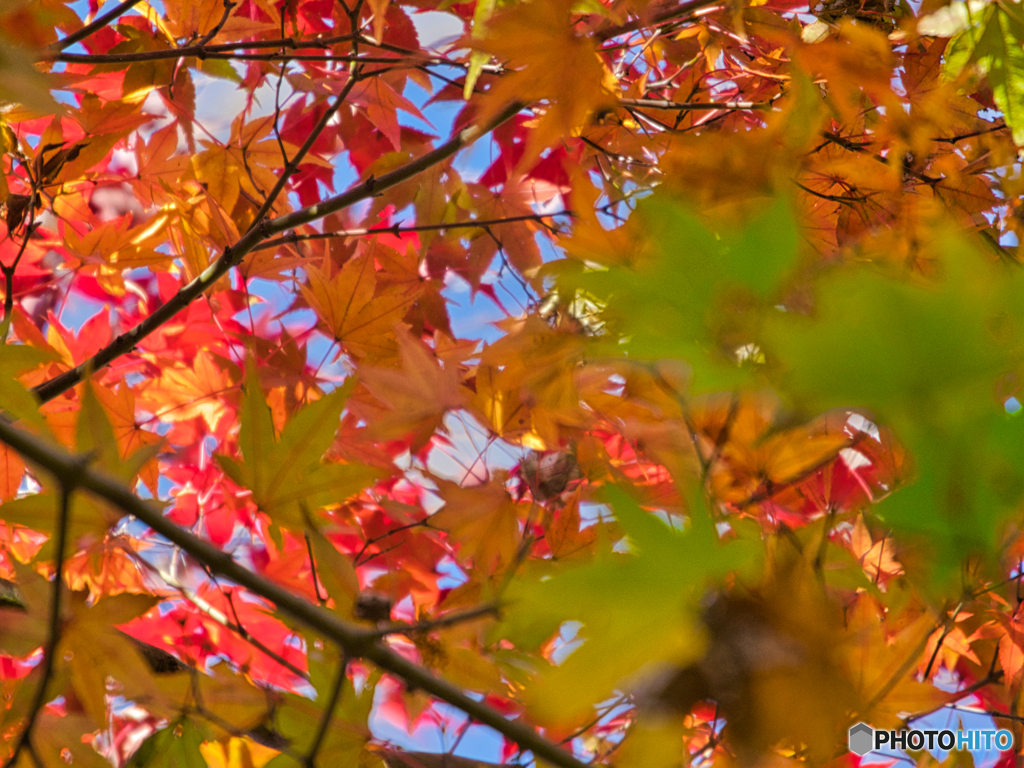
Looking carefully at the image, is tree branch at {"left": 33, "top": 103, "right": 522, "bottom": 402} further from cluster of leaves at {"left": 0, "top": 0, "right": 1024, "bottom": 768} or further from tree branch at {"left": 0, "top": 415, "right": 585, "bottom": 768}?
tree branch at {"left": 0, "top": 415, "right": 585, "bottom": 768}

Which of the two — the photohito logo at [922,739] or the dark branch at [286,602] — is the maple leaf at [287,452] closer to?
the dark branch at [286,602]

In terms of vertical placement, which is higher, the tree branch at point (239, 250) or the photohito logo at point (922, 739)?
the tree branch at point (239, 250)

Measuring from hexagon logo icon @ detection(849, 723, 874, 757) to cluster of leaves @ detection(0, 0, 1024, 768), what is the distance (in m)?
0.06

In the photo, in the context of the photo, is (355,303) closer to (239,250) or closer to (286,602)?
(239,250)

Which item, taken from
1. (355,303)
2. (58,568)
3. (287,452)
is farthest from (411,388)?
(58,568)

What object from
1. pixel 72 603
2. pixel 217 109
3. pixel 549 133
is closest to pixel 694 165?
pixel 549 133

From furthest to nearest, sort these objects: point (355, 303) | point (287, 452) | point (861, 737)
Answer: point (355, 303)
point (861, 737)
point (287, 452)

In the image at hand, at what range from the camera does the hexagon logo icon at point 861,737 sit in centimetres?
53

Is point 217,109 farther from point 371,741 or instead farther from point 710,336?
point 710,336

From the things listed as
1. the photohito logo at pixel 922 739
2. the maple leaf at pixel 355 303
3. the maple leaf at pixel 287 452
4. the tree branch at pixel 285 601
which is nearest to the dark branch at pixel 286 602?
the tree branch at pixel 285 601

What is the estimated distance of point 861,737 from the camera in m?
0.55

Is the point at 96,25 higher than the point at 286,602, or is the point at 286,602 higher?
the point at 96,25

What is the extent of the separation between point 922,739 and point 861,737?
0.45 feet

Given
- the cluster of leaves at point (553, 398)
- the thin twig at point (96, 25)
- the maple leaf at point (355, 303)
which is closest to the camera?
the cluster of leaves at point (553, 398)
